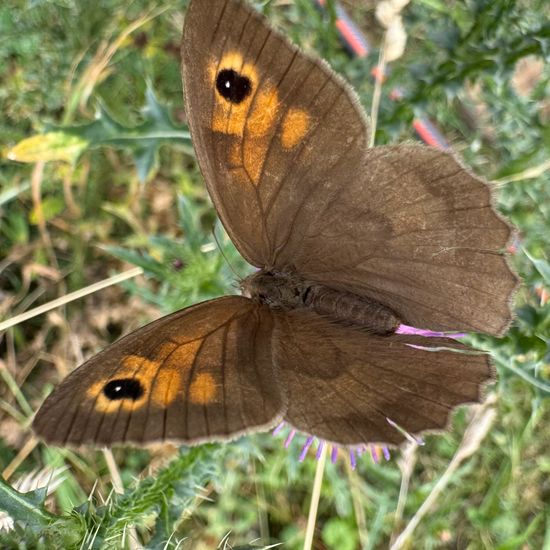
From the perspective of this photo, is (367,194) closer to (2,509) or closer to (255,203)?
(255,203)

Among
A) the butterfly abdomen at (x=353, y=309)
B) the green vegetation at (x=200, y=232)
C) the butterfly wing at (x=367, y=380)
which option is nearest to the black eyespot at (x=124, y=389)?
the butterfly wing at (x=367, y=380)

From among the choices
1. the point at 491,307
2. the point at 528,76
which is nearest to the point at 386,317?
the point at 491,307

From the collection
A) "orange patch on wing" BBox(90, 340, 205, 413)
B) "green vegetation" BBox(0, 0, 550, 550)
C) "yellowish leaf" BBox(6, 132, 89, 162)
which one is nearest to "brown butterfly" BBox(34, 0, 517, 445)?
"orange patch on wing" BBox(90, 340, 205, 413)

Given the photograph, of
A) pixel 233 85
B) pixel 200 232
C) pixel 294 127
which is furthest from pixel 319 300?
pixel 200 232

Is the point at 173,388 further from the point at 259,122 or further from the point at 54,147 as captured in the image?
the point at 54,147

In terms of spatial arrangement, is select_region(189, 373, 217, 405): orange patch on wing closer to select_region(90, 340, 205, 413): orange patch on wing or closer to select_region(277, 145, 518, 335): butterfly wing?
select_region(90, 340, 205, 413): orange patch on wing
